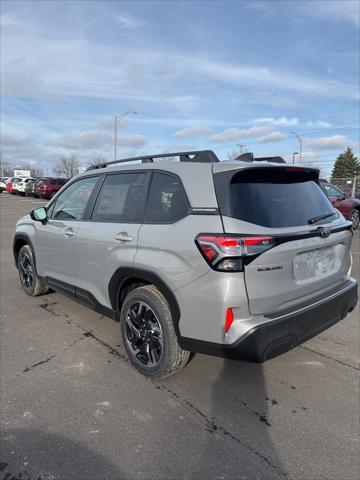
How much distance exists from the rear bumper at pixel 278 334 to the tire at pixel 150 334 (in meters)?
0.20

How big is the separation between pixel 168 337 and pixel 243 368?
89 cm

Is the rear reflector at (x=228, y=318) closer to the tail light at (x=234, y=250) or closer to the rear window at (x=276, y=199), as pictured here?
the tail light at (x=234, y=250)

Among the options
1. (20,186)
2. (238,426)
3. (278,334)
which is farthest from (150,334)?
(20,186)

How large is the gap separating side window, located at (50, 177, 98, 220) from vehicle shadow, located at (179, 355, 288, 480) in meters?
2.00

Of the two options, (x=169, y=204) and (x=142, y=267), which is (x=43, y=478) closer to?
(x=142, y=267)

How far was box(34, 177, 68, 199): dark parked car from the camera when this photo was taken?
94.8ft

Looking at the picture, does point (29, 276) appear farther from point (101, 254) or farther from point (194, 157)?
point (194, 157)

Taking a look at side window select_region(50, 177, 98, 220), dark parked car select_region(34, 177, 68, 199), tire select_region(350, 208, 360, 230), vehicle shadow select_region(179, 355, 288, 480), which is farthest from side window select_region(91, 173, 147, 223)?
dark parked car select_region(34, 177, 68, 199)

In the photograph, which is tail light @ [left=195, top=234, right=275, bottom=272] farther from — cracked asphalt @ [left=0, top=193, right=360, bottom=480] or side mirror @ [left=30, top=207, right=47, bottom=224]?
side mirror @ [left=30, top=207, right=47, bottom=224]

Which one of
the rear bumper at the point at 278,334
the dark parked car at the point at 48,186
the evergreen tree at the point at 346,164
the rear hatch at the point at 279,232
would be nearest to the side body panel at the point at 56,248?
the rear bumper at the point at 278,334

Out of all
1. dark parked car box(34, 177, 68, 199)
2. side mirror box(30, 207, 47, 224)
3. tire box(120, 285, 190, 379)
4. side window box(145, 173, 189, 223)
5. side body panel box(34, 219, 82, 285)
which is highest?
dark parked car box(34, 177, 68, 199)

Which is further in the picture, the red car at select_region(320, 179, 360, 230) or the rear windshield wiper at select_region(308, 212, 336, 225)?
the red car at select_region(320, 179, 360, 230)

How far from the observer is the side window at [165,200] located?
9.29 feet

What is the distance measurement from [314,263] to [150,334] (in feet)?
4.69
